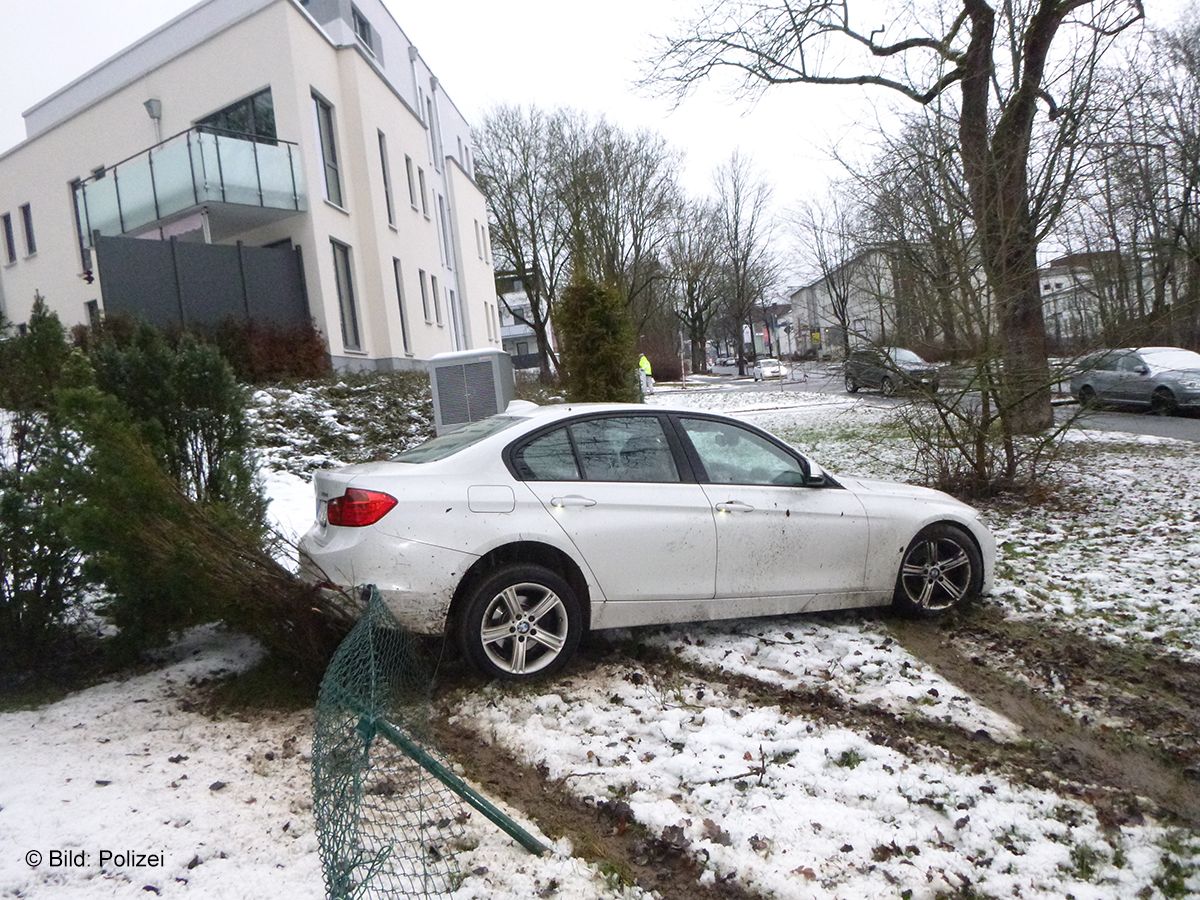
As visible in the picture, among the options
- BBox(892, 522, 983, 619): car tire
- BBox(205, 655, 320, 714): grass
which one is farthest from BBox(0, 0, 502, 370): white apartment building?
BBox(892, 522, 983, 619): car tire

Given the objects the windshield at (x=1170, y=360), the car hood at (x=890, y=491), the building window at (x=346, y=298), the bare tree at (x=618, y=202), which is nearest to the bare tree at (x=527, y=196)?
the bare tree at (x=618, y=202)

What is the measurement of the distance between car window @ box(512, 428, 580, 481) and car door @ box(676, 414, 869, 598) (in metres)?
0.79

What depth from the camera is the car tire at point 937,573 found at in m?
5.34

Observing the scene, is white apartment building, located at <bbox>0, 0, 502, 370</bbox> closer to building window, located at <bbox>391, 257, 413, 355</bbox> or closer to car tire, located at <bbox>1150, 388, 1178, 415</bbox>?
building window, located at <bbox>391, 257, 413, 355</bbox>

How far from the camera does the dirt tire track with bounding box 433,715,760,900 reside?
2775 millimetres

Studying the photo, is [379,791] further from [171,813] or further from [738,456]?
[738,456]

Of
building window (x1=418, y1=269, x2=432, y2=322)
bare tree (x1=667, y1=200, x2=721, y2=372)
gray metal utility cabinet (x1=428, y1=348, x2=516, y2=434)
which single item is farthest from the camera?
bare tree (x1=667, y1=200, x2=721, y2=372)

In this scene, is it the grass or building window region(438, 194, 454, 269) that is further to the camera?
building window region(438, 194, 454, 269)

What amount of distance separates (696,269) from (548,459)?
47.1 m

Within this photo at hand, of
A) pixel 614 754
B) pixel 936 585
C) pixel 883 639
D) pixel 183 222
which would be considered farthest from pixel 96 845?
pixel 183 222

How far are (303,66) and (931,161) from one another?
47.4 ft

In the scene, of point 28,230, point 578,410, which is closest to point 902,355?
point 578,410

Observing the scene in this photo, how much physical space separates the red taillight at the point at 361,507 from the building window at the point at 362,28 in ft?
77.1

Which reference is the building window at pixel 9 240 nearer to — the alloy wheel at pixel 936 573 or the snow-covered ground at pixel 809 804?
the snow-covered ground at pixel 809 804
